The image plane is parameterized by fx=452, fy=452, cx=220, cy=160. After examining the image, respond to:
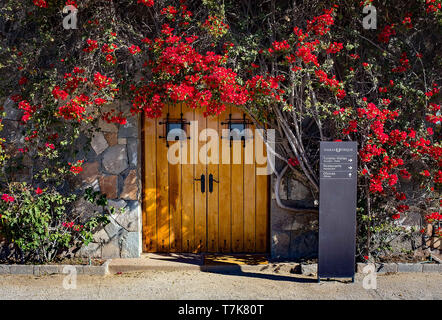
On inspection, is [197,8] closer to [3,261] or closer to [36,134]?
[36,134]

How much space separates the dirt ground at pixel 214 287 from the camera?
4.79m

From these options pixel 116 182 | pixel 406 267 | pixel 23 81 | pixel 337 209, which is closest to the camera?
pixel 337 209

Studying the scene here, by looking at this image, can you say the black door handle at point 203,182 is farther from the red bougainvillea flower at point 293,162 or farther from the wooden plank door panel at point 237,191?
the red bougainvillea flower at point 293,162

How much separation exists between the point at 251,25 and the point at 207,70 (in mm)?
982

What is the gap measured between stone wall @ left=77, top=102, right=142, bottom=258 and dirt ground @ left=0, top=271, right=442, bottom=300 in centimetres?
56

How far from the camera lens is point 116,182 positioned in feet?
19.4

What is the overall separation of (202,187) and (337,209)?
1856 millimetres

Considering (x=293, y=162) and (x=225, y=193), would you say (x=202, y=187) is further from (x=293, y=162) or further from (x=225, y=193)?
(x=293, y=162)

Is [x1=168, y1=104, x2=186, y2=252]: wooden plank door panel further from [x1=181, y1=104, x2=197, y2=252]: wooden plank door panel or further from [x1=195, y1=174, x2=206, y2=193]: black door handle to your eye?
[x1=195, y1=174, x2=206, y2=193]: black door handle

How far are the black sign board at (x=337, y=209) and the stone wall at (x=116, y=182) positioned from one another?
241 centimetres

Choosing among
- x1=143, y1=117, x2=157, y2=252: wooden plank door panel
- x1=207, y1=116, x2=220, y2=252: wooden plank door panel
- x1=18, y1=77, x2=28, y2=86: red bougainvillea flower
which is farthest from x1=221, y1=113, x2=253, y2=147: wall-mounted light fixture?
x1=18, y1=77, x2=28, y2=86: red bougainvillea flower

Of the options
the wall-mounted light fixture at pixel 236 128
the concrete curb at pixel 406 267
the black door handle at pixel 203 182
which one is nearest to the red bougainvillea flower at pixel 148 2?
the wall-mounted light fixture at pixel 236 128

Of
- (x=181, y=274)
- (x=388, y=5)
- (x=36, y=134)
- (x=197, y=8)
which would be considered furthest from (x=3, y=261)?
(x=388, y=5)

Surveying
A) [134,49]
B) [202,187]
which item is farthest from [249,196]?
[134,49]
